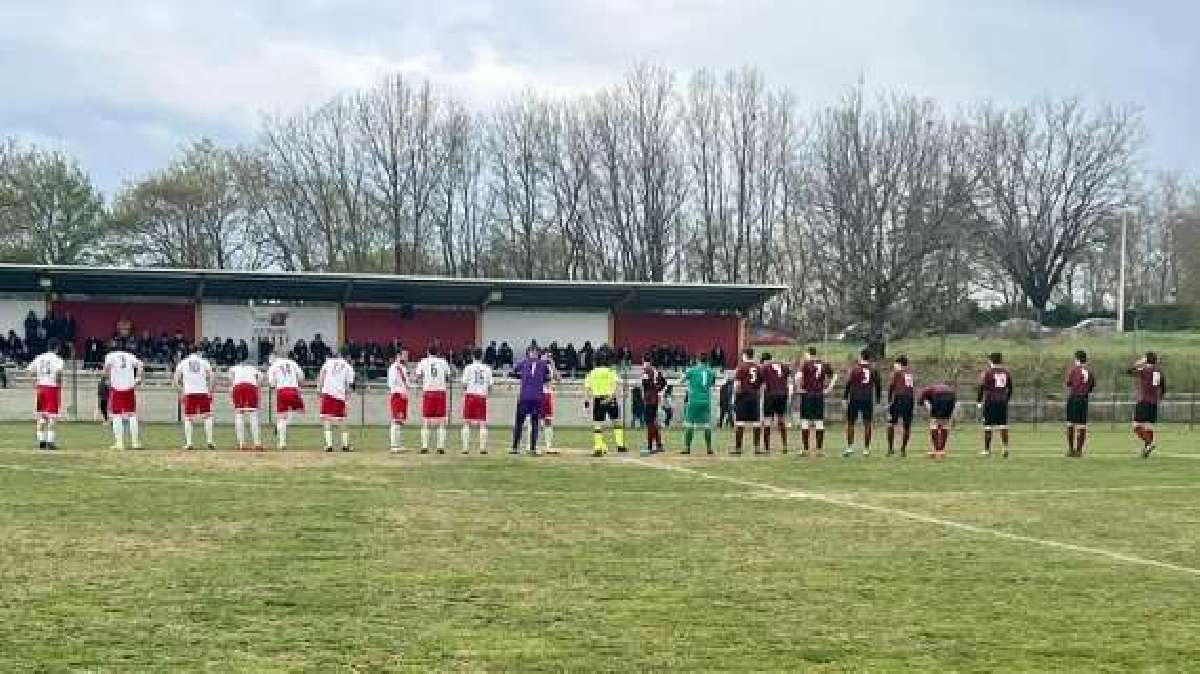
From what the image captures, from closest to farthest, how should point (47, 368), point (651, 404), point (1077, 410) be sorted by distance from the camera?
1. point (47, 368)
2. point (1077, 410)
3. point (651, 404)

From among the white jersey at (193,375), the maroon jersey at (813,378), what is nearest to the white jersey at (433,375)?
the white jersey at (193,375)

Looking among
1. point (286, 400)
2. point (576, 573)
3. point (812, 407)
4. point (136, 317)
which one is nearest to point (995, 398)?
point (812, 407)

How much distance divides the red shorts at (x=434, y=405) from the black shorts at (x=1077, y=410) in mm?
12609

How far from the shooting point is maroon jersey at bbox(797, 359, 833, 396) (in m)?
25.9

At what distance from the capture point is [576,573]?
11.1 m

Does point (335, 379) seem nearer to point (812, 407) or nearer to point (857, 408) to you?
point (812, 407)

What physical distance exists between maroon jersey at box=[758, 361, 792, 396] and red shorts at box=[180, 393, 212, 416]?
10.7 metres

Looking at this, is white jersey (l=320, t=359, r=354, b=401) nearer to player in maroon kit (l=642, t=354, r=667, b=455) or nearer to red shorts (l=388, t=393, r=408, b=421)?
red shorts (l=388, t=393, r=408, b=421)

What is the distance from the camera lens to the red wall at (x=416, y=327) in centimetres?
4859

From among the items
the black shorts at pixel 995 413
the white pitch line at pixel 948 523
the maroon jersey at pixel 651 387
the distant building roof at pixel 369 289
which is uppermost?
the distant building roof at pixel 369 289

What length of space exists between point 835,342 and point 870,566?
175ft

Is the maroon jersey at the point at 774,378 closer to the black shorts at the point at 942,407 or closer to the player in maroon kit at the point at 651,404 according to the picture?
the player in maroon kit at the point at 651,404

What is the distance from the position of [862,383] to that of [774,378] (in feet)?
5.61

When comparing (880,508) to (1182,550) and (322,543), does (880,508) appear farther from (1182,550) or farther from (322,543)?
(322,543)
